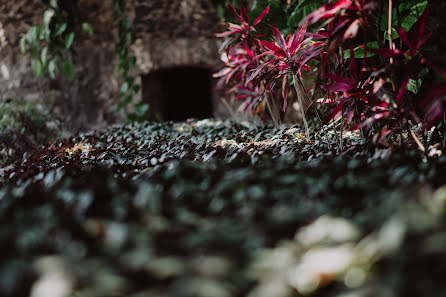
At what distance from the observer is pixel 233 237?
0.71m

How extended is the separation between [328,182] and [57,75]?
515 cm

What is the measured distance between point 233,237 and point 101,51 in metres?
4.94

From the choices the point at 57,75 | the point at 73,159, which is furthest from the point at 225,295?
the point at 57,75

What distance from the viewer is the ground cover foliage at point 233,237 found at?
586mm

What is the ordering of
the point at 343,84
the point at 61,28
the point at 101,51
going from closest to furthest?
the point at 343,84 < the point at 61,28 < the point at 101,51

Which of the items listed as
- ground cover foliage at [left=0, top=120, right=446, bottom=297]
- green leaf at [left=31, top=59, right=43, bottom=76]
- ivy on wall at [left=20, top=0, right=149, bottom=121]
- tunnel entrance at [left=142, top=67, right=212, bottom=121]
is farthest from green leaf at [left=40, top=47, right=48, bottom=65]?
ground cover foliage at [left=0, top=120, right=446, bottom=297]

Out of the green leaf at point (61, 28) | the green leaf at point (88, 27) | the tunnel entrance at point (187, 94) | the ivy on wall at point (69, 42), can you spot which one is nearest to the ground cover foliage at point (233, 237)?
the ivy on wall at point (69, 42)

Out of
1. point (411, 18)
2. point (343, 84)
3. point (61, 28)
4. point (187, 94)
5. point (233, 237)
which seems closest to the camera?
point (233, 237)

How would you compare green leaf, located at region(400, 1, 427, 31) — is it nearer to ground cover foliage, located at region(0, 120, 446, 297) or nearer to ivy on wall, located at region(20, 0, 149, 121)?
ground cover foliage, located at region(0, 120, 446, 297)

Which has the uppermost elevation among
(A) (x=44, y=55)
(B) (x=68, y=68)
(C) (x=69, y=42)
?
(C) (x=69, y=42)

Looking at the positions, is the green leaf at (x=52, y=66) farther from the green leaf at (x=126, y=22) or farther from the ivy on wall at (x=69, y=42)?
the green leaf at (x=126, y=22)

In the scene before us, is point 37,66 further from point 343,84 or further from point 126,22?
point 343,84

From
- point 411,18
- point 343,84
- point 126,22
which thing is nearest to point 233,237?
point 343,84

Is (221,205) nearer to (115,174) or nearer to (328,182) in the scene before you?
(328,182)
